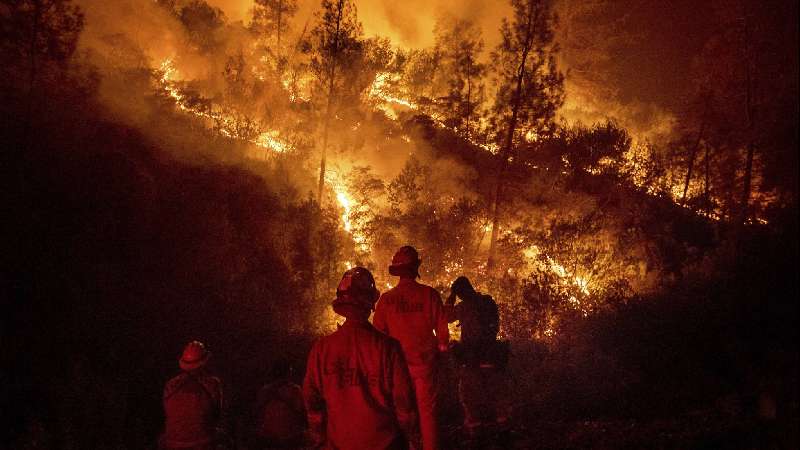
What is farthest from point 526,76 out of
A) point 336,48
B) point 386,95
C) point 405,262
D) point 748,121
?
point 405,262

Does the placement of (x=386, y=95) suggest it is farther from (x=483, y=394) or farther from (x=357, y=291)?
(x=357, y=291)

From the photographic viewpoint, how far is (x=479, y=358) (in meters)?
6.92

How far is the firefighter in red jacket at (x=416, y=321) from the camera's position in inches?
215

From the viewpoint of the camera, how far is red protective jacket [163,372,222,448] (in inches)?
196

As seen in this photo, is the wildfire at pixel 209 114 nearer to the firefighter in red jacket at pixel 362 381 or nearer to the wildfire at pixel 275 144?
the wildfire at pixel 275 144

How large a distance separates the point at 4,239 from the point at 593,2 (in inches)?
1744

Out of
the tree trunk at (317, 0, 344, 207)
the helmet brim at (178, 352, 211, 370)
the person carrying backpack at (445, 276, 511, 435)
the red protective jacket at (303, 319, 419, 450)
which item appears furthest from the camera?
the tree trunk at (317, 0, 344, 207)

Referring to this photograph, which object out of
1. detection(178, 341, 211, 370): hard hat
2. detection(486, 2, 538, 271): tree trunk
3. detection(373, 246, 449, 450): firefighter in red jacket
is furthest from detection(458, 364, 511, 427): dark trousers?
detection(486, 2, 538, 271): tree trunk

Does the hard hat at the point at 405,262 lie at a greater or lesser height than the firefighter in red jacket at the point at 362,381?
greater

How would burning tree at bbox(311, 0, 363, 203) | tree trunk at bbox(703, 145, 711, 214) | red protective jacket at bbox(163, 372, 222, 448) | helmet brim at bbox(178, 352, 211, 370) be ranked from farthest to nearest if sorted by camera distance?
tree trunk at bbox(703, 145, 711, 214)
burning tree at bbox(311, 0, 363, 203)
helmet brim at bbox(178, 352, 211, 370)
red protective jacket at bbox(163, 372, 222, 448)

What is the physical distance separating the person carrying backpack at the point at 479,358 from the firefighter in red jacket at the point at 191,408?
300 centimetres

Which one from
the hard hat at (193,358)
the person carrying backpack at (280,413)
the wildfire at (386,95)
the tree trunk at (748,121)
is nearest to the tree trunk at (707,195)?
the tree trunk at (748,121)

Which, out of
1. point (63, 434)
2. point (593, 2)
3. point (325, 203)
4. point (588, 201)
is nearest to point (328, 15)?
point (325, 203)

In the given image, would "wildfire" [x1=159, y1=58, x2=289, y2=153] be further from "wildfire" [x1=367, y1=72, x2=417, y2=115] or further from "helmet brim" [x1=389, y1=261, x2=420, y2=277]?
"helmet brim" [x1=389, y1=261, x2=420, y2=277]
